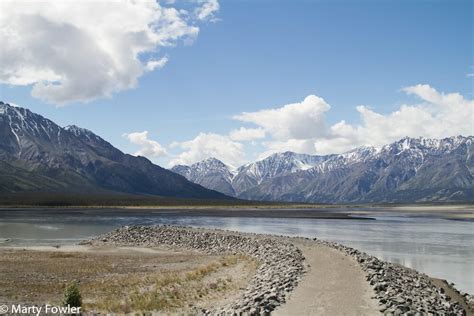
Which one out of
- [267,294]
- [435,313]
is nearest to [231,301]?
[267,294]

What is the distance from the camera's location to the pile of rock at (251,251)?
22.5 m

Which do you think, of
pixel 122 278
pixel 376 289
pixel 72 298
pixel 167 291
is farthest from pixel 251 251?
pixel 72 298

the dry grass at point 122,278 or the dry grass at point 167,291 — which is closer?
the dry grass at point 167,291

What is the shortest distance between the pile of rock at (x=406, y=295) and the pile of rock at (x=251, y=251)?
4551 millimetres

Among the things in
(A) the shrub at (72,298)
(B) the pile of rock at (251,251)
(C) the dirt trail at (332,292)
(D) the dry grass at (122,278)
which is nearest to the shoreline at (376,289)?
(B) the pile of rock at (251,251)

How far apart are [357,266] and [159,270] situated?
618 inches

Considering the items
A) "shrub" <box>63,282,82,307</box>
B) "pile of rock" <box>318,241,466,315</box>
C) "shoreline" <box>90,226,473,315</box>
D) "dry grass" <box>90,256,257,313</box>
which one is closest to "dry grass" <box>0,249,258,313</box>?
"dry grass" <box>90,256,257,313</box>

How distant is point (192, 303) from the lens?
82.2ft

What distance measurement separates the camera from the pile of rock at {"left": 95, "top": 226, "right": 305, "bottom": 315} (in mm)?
22547

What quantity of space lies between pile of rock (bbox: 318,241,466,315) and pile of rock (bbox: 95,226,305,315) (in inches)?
179

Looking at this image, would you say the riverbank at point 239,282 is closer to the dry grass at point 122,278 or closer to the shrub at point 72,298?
the dry grass at point 122,278

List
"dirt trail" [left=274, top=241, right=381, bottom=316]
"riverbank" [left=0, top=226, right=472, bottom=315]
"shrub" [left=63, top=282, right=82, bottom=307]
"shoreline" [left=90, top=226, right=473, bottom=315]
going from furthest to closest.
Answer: "riverbank" [left=0, top=226, right=472, bottom=315] → "shrub" [left=63, top=282, right=82, bottom=307] → "shoreline" [left=90, top=226, right=473, bottom=315] → "dirt trail" [left=274, top=241, right=381, bottom=316]

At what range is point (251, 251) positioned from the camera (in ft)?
158

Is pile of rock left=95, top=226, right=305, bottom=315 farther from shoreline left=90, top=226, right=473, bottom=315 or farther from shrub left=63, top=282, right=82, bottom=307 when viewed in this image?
shrub left=63, top=282, right=82, bottom=307
